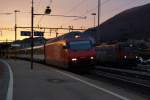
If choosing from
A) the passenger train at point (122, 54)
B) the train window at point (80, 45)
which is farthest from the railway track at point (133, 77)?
the passenger train at point (122, 54)

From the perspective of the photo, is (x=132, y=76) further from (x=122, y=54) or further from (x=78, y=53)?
(x=122, y=54)

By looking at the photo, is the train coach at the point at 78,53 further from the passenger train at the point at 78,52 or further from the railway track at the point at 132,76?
the railway track at the point at 132,76

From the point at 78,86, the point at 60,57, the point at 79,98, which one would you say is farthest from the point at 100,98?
the point at 60,57

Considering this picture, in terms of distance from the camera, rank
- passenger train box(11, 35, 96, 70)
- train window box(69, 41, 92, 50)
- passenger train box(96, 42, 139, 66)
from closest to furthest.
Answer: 1. passenger train box(11, 35, 96, 70)
2. train window box(69, 41, 92, 50)
3. passenger train box(96, 42, 139, 66)

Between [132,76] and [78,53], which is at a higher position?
[78,53]

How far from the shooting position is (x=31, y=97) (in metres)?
20.3

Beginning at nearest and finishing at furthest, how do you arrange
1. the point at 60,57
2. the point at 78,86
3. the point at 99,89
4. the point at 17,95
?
the point at 17,95 → the point at 99,89 → the point at 78,86 → the point at 60,57

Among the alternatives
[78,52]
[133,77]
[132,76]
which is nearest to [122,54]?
[78,52]

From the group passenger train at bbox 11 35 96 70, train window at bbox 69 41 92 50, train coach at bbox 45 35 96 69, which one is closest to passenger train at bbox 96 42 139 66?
passenger train at bbox 11 35 96 70

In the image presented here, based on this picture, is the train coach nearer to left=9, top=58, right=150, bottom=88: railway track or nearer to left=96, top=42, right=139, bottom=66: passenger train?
left=9, top=58, right=150, bottom=88: railway track

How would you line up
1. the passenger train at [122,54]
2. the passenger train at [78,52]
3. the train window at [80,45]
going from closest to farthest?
the passenger train at [78,52] < the train window at [80,45] < the passenger train at [122,54]

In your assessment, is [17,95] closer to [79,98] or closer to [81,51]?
[79,98]

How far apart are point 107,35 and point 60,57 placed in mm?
120826

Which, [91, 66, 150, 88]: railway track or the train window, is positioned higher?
the train window
